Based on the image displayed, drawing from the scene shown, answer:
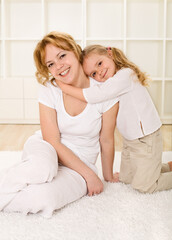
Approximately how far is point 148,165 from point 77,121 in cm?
39

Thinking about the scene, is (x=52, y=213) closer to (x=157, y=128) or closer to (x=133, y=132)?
(x=133, y=132)

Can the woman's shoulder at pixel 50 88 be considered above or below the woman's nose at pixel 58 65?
below

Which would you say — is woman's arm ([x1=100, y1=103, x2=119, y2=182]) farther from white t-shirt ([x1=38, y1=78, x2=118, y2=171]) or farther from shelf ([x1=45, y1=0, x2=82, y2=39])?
shelf ([x1=45, y1=0, x2=82, y2=39])

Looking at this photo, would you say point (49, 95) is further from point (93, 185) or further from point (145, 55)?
point (145, 55)

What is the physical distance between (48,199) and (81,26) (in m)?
2.97

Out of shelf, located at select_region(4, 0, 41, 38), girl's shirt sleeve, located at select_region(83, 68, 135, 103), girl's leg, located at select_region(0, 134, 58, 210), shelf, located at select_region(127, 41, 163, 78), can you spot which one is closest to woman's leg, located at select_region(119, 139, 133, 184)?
girl's shirt sleeve, located at select_region(83, 68, 135, 103)

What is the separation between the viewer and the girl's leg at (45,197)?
4.46 feet

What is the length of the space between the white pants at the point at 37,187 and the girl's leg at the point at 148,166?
0.32m

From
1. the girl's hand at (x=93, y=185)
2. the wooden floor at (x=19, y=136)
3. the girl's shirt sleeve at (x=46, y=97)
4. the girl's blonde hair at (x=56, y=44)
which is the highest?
the girl's blonde hair at (x=56, y=44)

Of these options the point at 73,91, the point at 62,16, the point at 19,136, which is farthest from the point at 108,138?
the point at 62,16

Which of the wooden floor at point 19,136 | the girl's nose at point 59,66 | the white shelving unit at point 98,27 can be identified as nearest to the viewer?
the girl's nose at point 59,66

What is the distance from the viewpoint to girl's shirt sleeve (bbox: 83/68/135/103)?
157 cm

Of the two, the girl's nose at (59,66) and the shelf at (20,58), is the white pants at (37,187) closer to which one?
the girl's nose at (59,66)

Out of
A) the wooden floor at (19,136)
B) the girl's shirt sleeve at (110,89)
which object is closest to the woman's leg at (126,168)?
the girl's shirt sleeve at (110,89)
